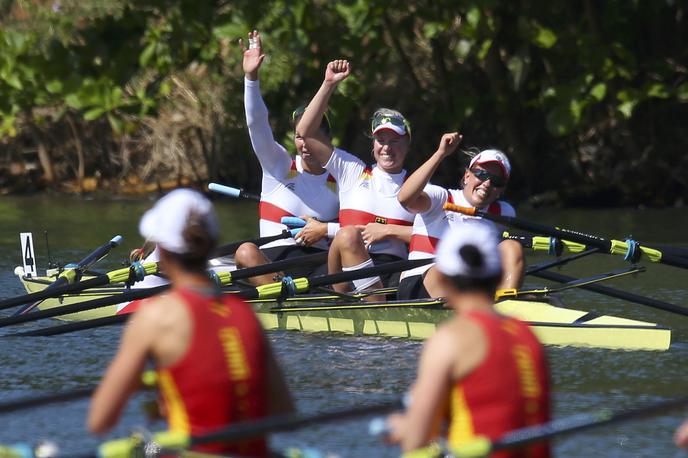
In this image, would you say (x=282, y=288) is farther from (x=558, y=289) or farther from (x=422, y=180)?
(x=558, y=289)

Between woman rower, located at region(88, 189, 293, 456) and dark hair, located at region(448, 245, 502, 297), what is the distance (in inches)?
21.4

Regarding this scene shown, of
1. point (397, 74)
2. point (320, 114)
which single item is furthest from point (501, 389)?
point (397, 74)

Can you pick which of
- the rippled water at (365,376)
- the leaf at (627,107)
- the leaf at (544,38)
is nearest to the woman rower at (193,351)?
the rippled water at (365,376)

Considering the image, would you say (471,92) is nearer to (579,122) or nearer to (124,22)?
(579,122)

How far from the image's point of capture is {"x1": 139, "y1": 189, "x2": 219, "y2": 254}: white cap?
11.9 feet

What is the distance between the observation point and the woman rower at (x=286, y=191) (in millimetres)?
8219

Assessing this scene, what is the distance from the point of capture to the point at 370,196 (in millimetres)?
8008

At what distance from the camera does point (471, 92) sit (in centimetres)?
1547

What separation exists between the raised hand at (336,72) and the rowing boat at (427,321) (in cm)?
128

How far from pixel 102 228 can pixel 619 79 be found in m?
5.75

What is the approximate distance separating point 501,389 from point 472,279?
12.1 inches

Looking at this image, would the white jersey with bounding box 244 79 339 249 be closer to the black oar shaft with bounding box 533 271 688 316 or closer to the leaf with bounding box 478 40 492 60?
the black oar shaft with bounding box 533 271 688 316

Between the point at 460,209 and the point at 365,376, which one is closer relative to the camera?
the point at 365,376

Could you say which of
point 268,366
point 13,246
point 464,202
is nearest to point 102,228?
point 13,246
